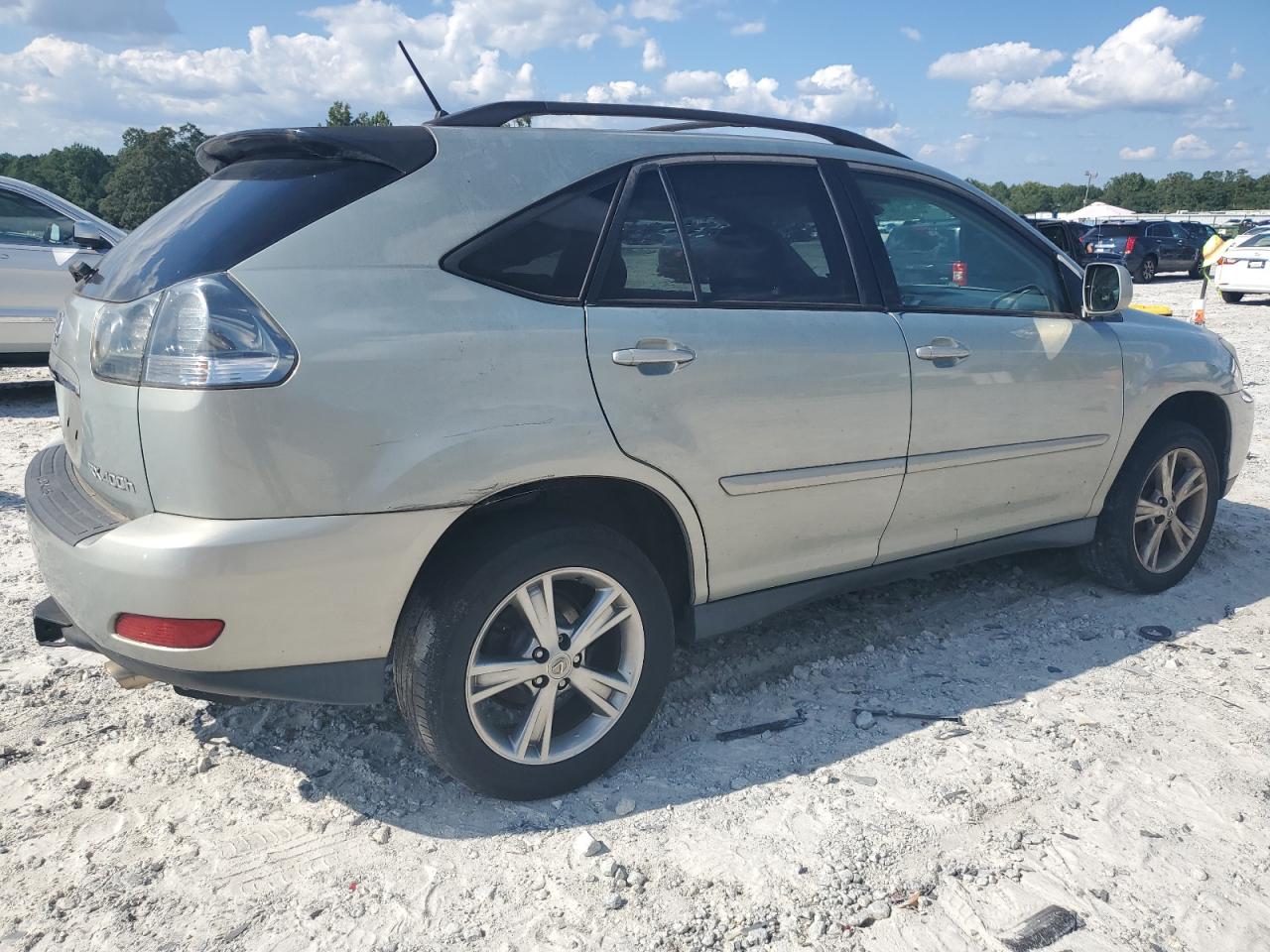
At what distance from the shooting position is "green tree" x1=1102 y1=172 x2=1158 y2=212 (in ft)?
289

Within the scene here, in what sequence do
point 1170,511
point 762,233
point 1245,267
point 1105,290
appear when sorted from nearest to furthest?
point 762,233, point 1105,290, point 1170,511, point 1245,267

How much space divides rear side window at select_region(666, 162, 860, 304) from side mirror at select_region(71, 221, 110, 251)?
21.4ft

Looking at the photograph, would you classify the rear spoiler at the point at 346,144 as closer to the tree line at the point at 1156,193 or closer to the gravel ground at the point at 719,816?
the gravel ground at the point at 719,816

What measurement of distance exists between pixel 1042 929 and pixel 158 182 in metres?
44.4

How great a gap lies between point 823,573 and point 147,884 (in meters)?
2.20

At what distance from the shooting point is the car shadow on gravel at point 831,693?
300cm

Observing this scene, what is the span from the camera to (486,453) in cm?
260

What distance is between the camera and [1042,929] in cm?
245

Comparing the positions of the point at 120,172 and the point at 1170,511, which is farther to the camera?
the point at 120,172

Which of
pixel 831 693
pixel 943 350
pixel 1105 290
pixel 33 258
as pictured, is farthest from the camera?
pixel 33 258

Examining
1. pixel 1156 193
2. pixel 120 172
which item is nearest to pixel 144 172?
pixel 120 172

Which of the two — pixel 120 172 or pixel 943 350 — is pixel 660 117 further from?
pixel 120 172

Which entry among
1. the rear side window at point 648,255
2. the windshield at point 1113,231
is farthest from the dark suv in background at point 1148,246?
the rear side window at point 648,255

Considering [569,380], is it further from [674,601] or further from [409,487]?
[674,601]
